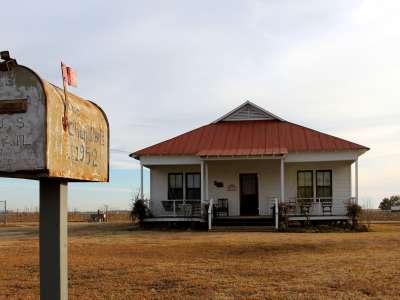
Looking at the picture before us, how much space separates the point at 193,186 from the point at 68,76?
22.8m

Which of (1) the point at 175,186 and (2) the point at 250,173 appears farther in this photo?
(1) the point at 175,186

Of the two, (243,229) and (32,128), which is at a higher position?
(32,128)

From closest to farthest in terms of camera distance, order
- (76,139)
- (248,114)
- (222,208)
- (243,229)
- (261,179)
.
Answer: (76,139) < (243,229) < (222,208) < (261,179) < (248,114)

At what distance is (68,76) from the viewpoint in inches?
150

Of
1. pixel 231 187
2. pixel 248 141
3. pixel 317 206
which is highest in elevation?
pixel 248 141

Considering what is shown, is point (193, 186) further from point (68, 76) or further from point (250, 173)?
point (68, 76)

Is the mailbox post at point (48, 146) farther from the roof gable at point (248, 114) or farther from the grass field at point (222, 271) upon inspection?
the roof gable at point (248, 114)

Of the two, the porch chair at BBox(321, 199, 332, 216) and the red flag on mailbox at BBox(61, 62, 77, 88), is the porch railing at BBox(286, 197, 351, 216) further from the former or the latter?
the red flag on mailbox at BBox(61, 62, 77, 88)

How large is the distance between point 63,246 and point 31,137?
979mm

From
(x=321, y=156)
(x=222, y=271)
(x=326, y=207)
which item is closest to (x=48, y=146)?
(x=222, y=271)

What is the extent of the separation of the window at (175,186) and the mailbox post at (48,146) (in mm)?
22293

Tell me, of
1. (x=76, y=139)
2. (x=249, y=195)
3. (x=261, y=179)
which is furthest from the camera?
(x=249, y=195)

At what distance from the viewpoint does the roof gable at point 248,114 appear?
2823 centimetres

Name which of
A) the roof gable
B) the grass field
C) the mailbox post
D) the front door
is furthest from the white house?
the mailbox post
